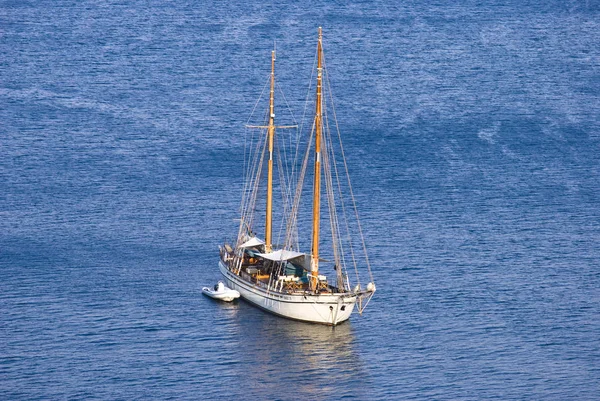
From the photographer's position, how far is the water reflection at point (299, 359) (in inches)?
6993

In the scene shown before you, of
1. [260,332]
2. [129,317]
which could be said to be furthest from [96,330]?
[260,332]

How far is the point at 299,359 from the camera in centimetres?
18612

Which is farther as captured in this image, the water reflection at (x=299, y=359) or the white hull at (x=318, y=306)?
the white hull at (x=318, y=306)

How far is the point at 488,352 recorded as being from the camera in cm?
18938

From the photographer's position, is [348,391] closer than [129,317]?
Yes

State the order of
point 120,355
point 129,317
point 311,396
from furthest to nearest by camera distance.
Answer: point 129,317, point 120,355, point 311,396

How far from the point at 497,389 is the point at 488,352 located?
11.5 metres

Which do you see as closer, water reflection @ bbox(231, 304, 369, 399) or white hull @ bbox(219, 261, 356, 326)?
water reflection @ bbox(231, 304, 369, 399)

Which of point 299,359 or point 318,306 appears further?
point 318,306

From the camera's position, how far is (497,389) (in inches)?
7018

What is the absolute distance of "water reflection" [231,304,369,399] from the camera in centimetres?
17762

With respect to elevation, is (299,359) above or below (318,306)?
below

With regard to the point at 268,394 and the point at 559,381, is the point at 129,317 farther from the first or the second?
the point at 559,381

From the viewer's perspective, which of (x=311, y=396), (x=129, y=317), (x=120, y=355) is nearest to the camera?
(x=311, y=396)
